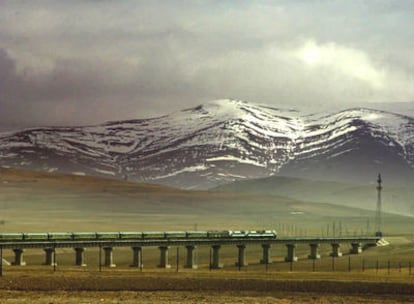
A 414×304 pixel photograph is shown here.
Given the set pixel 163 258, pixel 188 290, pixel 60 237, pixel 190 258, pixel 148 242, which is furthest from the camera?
pixel 148 242

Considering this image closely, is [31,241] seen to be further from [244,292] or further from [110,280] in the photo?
[244,292]

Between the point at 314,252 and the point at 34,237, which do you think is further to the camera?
A: the point at 314,252

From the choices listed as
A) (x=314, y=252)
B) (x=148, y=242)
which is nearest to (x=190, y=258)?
(x=148, y=242)

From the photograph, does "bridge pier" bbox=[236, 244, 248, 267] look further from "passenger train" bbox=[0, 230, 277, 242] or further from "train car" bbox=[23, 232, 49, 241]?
"train car" bbox=[23, 232, 49, 241]

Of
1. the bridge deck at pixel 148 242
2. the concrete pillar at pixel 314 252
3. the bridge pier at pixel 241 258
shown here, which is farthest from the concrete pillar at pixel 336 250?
the bridge pier at pixel 241 258

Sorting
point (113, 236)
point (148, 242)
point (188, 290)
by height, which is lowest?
point (188, 290)

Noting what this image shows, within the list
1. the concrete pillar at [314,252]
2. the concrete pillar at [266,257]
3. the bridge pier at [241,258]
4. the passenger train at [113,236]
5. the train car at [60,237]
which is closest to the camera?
the passenger train at [113,236]

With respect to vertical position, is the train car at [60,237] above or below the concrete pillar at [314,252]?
above

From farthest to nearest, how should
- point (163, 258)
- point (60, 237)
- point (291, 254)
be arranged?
1. point (291, 254)
2. point (60, 237)
3. point (163, 258)

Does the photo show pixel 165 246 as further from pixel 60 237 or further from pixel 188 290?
pixel 188 290

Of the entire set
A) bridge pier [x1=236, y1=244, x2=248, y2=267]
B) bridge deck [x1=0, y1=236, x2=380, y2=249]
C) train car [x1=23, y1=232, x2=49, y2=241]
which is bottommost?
bridge pier [x1=236, y1=244, x2=248, y2=267]

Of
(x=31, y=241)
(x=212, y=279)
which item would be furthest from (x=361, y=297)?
(x=31, y=241)

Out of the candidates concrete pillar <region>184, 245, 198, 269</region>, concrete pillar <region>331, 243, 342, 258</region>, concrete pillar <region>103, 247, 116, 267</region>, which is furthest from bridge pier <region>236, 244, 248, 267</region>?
concrete pillar <region>331, 243, 342, 258</region>

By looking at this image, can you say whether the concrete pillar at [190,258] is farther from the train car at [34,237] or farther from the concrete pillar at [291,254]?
the train car at [34,237]
